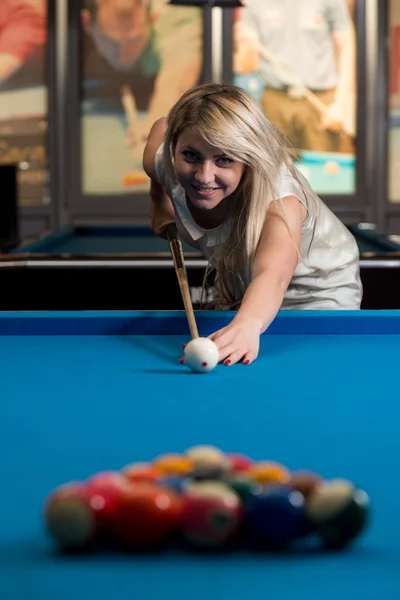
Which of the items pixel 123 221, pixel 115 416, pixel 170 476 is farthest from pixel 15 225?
pixel 170 476

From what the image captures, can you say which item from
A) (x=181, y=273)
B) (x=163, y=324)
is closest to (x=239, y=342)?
(x=163, y=324)

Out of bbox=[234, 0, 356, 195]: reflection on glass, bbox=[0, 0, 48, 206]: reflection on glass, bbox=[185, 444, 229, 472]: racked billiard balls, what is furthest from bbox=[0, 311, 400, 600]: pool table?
bbox=[0, 0, 48, 206]: reflection on glass

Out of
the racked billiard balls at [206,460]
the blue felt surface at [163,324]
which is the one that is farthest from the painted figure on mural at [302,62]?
the racked billiard balls at [206,460]

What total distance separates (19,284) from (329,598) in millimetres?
2355

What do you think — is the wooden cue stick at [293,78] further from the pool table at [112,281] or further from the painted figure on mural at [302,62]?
the pool table at [112,281]

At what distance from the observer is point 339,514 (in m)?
0.78

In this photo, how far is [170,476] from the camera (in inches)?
35.1

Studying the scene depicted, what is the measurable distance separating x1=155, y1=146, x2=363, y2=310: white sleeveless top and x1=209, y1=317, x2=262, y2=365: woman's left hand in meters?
0.58

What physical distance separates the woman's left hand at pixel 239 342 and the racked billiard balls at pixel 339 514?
0.88 metres

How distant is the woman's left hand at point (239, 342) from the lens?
169cm

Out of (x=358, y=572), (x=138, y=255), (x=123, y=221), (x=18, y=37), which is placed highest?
(x=18, y=37)

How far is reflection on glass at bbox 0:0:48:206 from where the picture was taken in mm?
6656

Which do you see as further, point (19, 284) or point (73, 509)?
point (19, 284)

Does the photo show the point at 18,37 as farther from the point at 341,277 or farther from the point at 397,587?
the point at 397,587
